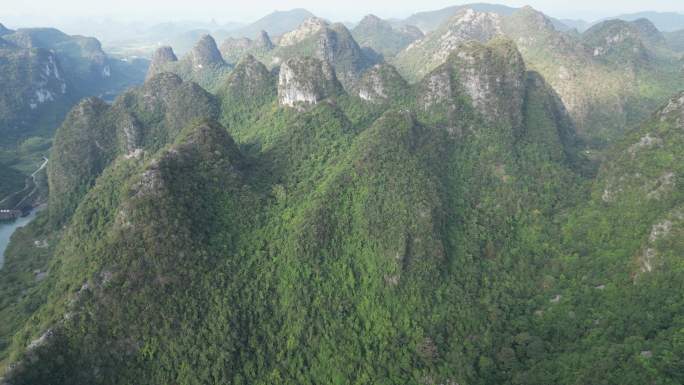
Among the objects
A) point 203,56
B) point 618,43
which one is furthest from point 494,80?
point 203,56

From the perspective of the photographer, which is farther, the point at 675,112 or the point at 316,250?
the point at 675,112

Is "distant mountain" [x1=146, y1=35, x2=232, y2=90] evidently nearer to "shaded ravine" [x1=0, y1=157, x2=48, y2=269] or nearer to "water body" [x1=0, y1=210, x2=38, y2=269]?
"shaded ravine" [x1=0, y1=157, x2=48, y2=269]

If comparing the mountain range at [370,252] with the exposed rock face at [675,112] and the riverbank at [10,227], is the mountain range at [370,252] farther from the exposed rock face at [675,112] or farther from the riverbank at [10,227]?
the riverbank at [10,227]

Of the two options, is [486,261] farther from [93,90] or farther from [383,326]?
[93,90]

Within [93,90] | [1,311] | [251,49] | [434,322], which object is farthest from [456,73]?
[93,90]

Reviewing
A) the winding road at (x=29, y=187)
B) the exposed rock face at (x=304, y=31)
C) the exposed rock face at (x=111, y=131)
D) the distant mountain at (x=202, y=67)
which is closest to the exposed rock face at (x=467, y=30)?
the exposed rock face at (x=304, y=31)

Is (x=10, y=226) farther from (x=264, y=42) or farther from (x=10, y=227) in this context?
(x=264, y=42)

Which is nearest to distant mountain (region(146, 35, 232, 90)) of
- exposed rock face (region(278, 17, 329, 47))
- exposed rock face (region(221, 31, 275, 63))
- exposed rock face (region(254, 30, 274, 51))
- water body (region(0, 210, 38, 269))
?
exposed rock face (region(221, 31, 275, 63))
